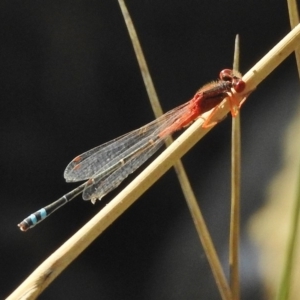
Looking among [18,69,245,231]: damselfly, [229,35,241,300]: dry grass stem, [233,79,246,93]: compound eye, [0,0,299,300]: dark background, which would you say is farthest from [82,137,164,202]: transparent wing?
[0,0,299,300]: dark background

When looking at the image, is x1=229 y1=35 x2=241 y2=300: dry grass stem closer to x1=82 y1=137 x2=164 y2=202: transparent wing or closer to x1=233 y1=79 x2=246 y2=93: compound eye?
x1=233 y1=79 x2=246 y2=93: compound eye

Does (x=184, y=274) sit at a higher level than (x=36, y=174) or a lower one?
lower

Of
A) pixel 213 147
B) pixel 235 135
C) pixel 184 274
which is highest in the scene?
pixel 213 147

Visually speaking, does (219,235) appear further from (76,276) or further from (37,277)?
(37,277)

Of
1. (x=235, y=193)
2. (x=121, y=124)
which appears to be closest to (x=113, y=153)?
(x=235, y=193)

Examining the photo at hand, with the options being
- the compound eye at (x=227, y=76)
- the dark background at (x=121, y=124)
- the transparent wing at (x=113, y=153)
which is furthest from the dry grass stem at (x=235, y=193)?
the dark background at (x=121, y=124)

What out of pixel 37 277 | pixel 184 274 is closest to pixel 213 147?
pixel 184 274
